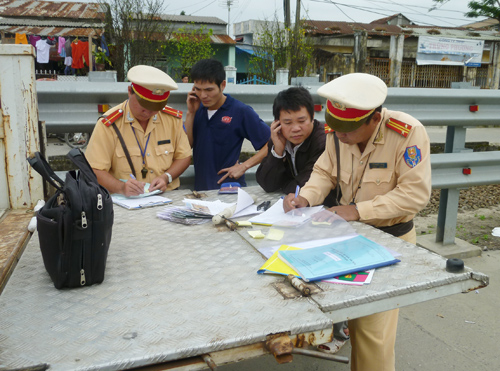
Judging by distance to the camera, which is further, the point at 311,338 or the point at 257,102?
the point at 257,102

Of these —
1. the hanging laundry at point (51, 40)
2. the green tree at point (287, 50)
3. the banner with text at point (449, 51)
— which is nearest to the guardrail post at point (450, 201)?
the hanging laundry at point (51, 40)

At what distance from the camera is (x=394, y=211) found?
6.82 ft

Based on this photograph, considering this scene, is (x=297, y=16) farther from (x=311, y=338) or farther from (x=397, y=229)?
(x=311, y=338)

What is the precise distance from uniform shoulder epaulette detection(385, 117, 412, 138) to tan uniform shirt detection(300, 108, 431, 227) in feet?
0.04

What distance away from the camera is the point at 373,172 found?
224 centimetres

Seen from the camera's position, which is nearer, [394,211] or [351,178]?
[394,211]

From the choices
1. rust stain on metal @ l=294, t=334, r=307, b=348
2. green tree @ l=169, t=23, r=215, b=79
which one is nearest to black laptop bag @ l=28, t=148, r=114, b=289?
rust stain on metal @ l=294, t=334, r=307, b=348

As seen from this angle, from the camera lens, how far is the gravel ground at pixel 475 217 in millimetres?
4430

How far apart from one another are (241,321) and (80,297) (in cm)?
52

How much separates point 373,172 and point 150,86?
1.41 meters

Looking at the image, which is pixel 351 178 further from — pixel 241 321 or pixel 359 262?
pixel 241 321

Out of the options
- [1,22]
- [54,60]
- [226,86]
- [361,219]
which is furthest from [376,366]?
[1,22]

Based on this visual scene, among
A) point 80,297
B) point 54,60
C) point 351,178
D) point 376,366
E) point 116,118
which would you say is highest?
point 54,60

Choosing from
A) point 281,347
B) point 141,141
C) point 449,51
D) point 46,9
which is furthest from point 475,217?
point 449,51
